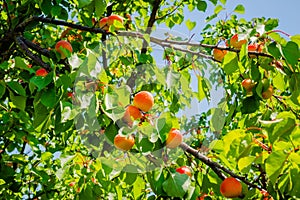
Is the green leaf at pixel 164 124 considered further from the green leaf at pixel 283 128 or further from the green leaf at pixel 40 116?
the green leaf at pixel 40 116

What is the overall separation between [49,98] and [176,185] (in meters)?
0.50

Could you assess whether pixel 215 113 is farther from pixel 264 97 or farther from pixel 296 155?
pixel 296 155

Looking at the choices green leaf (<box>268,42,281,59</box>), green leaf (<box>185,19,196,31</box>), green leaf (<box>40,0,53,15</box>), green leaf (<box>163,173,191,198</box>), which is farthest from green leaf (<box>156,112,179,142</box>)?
green leaf (<box>185,19,196,31</box>)

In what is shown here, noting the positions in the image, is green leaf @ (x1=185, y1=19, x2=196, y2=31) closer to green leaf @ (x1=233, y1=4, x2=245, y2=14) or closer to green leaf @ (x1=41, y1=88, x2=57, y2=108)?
green leaf @ (x1=233, y1=4, x2=245, y2=14)

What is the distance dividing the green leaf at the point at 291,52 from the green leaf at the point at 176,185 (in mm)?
506

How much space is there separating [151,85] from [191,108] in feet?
0.85

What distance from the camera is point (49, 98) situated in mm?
1269

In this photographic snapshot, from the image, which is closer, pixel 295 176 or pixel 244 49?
pixel 295 176

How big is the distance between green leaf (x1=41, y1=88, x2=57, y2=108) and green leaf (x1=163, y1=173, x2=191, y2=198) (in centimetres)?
45

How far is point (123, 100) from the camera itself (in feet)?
4.04

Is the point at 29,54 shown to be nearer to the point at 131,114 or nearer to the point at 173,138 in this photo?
the point at 131,114

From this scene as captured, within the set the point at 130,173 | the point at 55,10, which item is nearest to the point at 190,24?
the point at 55,10

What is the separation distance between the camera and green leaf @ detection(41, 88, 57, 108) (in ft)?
4.13

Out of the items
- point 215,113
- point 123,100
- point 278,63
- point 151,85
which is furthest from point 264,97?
point 151,85
